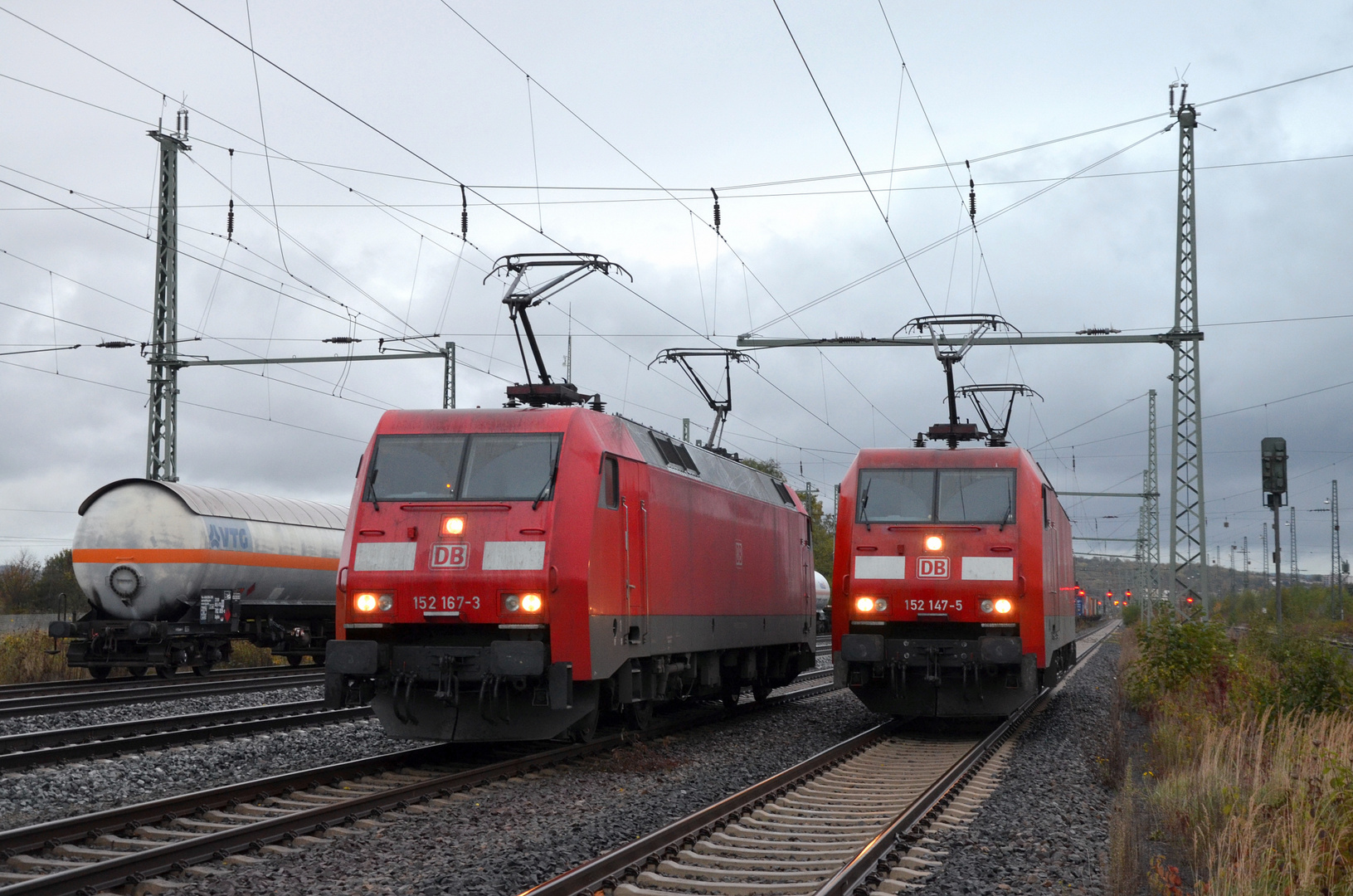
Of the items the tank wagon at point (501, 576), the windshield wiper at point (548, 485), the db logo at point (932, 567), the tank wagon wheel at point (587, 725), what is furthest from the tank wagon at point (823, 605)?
the windshield wiper at point (548, 485)

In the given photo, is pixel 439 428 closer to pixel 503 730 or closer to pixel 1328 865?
pixel 503 730

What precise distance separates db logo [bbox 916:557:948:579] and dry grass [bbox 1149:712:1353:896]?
3.62m

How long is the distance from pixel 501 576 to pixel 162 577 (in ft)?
45.4

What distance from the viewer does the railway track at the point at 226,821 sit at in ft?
24.3

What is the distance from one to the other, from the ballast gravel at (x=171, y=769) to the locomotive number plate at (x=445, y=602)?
6.53ft

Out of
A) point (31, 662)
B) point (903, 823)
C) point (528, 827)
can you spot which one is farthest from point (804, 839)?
point (31, 662)

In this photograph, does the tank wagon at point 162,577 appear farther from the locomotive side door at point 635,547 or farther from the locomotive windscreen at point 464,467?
the locomotive side door at point 635,547

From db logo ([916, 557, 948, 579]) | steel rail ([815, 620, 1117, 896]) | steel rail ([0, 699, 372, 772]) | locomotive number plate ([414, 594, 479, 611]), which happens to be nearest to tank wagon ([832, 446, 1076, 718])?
db logo ([916, 557, 948, 579])

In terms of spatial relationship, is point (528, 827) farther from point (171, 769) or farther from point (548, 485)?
point (171, 769)

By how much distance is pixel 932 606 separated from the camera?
15.1 metres

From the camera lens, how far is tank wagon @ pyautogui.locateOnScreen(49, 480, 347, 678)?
2305cm

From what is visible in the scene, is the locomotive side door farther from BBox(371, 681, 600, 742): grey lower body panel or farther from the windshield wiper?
BBox(371, 681, 600, 742): grey lower body panel

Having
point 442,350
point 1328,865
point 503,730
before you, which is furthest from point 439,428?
point 442,350

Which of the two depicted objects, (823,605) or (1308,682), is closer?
(1308,682)
